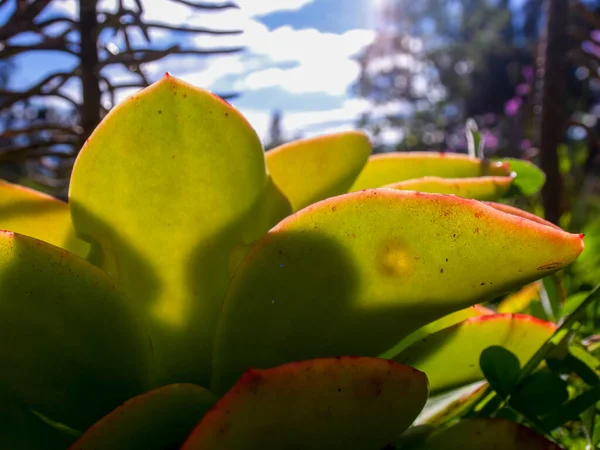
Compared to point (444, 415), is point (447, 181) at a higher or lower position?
higher

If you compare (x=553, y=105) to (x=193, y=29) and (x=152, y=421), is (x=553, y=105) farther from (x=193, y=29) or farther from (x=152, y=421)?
(x=152, y=421)

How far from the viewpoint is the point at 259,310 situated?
0.25 m

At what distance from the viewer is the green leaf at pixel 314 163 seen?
0.32m

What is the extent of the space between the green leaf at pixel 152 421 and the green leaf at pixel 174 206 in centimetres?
5

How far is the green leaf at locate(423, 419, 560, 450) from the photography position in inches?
9.6

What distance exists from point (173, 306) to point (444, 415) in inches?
6.3

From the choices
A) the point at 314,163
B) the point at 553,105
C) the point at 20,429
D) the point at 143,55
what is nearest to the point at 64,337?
the point at 20,429

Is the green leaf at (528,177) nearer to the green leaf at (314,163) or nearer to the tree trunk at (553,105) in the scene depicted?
the green leaf at (314,163)

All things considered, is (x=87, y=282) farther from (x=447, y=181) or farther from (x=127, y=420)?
(x=447, y=181)

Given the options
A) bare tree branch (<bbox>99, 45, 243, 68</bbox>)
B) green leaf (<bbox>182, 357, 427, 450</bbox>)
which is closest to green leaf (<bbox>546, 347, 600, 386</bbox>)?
green leaf (<bbox>182, 357, 427, 450</bbox>)

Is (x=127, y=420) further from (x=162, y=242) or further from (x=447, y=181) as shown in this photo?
(x=447, y=181)

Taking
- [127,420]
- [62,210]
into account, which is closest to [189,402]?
[127,420]

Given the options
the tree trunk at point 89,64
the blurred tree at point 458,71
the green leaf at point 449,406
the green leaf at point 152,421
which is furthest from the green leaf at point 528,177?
the blurred tree at point 458,71

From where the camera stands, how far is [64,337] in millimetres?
244
